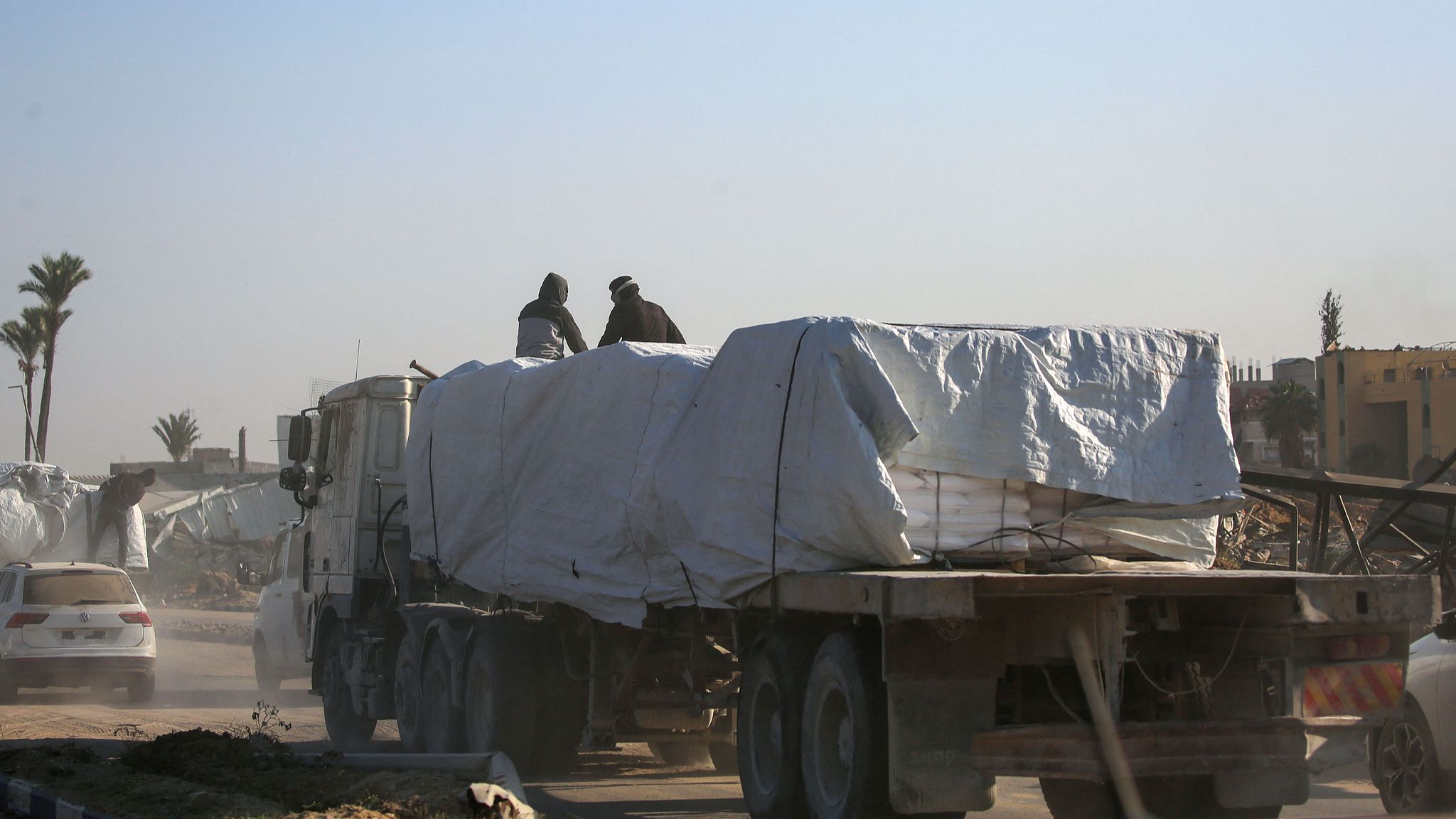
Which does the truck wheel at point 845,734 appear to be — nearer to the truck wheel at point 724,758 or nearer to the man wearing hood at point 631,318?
the truck wheel at point 724,758

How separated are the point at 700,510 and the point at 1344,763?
3.37m

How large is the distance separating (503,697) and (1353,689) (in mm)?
5395

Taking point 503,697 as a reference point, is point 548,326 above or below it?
above

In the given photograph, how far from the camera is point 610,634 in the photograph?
30.8ft

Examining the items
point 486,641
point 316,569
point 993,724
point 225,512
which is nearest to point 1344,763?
point 993,724

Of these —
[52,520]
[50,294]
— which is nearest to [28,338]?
[50,294]

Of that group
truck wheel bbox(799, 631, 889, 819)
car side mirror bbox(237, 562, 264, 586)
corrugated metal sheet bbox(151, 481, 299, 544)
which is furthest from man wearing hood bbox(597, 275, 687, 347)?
corrugated metal sheet bbox(151, 481, 299, 544)

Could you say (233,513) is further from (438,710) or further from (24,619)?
(438,710)

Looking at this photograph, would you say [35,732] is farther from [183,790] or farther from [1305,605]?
[1305,605]

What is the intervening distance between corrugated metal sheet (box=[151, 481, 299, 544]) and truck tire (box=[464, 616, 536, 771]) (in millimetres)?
37856

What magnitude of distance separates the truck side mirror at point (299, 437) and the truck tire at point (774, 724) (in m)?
7.23

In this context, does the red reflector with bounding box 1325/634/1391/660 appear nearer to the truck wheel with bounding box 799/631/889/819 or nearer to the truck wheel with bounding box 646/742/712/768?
the truck wheel with bounding box 799/631/889/819

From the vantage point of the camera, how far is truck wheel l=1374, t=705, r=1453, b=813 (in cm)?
852

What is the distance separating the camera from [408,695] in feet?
37.9
